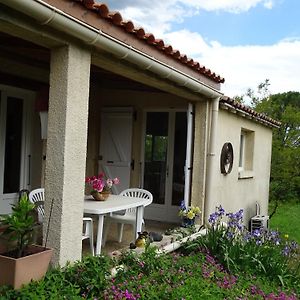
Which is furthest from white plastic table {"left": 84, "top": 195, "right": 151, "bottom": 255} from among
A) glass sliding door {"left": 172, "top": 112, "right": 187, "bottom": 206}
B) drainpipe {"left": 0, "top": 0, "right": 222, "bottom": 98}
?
glass sliding door {"left": 172, "top": 112, "right": 187, "bottom": 206}

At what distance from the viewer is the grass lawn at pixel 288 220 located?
1309 cm

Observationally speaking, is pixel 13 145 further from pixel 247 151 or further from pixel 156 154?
pixel 247 151

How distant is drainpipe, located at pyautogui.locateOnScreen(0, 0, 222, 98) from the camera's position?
127 inches

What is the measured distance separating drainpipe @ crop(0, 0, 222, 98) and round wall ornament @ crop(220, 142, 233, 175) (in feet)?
7.88

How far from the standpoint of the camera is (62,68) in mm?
3939

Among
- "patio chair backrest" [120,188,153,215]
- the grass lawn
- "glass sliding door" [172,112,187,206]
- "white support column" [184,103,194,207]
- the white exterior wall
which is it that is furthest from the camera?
the grass lawn

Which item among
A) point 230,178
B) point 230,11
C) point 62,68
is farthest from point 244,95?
point 62,68

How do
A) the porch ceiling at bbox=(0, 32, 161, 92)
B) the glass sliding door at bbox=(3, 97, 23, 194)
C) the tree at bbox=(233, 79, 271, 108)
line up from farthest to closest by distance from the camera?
the tree at bbox=(233, 79, 271, 108) → the glass sliding door at bbox=(3, 97, 23, 194) → the porch ceiling at bbox=(0, 32, 161, 92)

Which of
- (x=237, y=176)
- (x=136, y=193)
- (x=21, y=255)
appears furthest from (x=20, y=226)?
(x=237, y=176)

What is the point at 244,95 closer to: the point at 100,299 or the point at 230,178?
the point at 230,178

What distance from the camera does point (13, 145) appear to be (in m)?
6.86

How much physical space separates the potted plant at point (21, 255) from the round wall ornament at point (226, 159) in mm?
4916

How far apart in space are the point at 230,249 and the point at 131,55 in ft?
10.4

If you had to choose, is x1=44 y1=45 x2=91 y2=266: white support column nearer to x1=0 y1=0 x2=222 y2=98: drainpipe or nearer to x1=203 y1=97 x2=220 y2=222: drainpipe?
x1=0 y1=0 x2=222 y2=98: drainpipe
